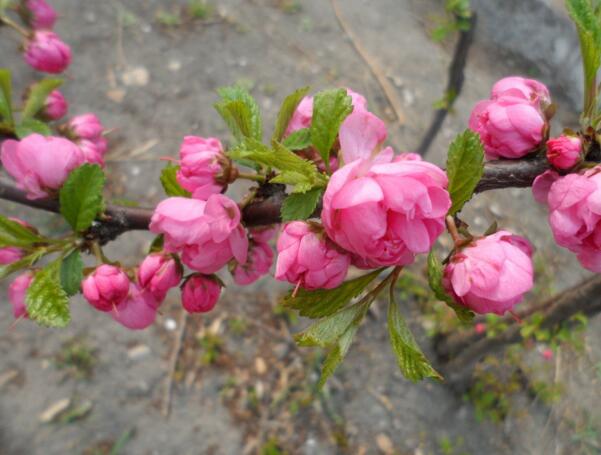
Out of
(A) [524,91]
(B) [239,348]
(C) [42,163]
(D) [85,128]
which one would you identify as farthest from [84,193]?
(B) [239,348]

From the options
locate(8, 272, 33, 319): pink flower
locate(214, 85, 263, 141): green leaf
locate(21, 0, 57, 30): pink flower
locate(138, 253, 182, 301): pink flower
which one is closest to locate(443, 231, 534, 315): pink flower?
locate(214, 85, 263, 141): green leaf

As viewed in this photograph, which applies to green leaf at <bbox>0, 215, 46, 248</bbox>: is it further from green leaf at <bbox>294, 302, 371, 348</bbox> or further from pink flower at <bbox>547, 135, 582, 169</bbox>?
pink flower at <bbox>547, 135, 582, 169</bbox>

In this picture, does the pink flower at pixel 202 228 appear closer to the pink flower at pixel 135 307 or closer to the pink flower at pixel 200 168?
the pink flower at pixel 200 168

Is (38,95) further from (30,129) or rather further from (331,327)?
(331,327)

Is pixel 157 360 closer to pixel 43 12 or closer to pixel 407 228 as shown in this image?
pixel 43 12

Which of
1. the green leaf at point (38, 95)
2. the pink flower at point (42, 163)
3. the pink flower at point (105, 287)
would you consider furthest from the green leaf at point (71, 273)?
the green leaf at point (38, 95)

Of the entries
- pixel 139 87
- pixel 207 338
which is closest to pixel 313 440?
pixel 207 338
